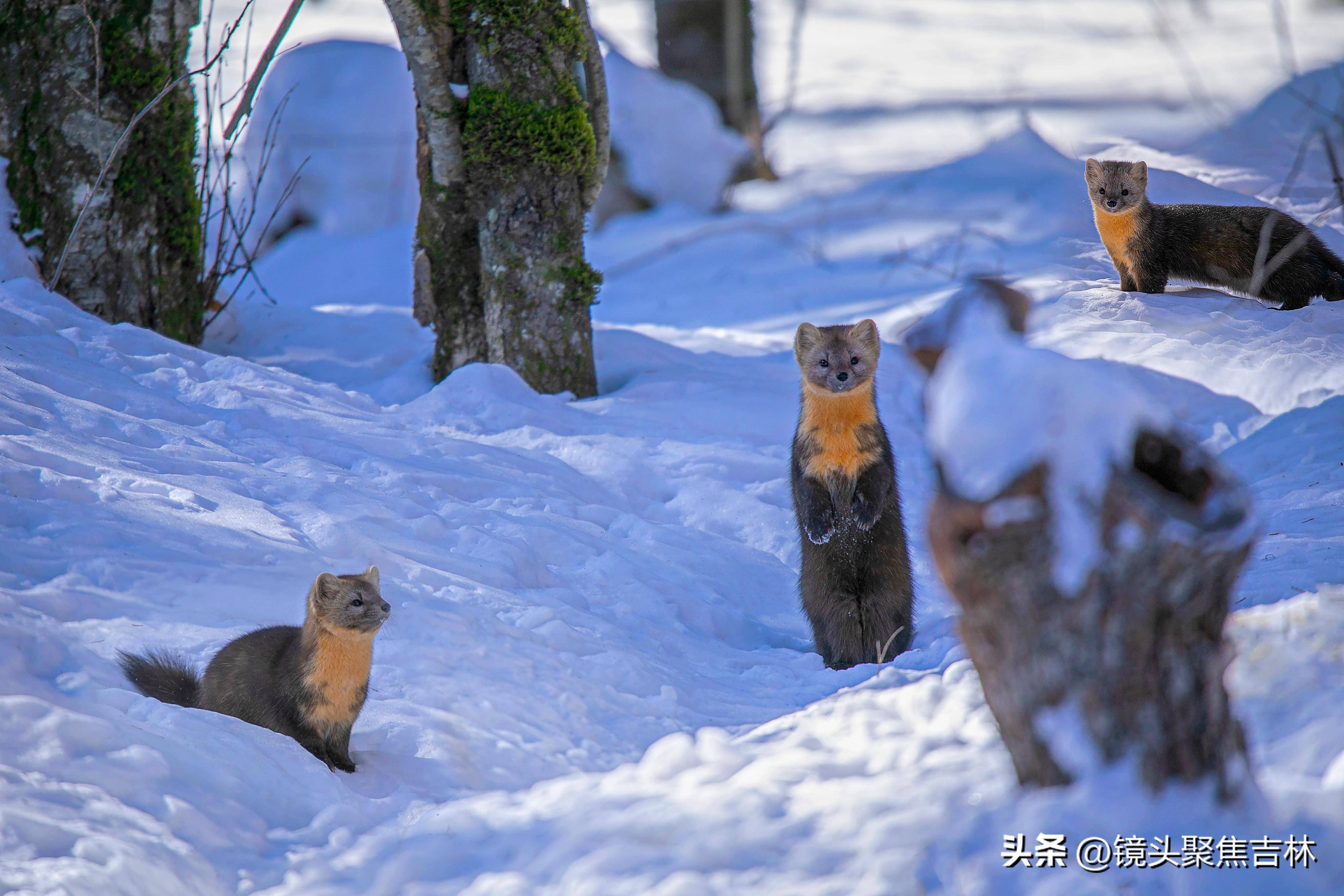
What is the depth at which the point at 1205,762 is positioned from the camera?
2.39m

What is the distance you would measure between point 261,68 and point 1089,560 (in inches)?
207

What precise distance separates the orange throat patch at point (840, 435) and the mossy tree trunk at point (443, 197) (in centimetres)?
293

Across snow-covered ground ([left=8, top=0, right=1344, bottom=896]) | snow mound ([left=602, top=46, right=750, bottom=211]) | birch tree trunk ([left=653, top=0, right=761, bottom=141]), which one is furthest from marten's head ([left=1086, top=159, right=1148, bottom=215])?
birch tree trunk ([left=653, top=0, right=761, bottom=141])

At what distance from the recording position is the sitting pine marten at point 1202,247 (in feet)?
13.7

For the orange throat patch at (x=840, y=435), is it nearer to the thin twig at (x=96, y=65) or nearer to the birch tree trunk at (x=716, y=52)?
the thin twig at (x=96, y=65)

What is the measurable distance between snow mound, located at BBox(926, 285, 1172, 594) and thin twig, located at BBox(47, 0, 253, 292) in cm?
536

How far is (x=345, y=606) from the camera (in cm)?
375

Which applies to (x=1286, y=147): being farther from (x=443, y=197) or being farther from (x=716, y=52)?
(x=716, y=52)

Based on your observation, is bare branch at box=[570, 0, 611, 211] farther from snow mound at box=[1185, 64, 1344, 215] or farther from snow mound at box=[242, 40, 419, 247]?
snow mound at box=[242, 40, 419, 247]

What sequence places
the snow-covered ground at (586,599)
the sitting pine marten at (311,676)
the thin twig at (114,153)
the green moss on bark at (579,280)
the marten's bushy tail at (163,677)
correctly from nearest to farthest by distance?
1. the snow-covered ground at (586,599)
2. the marten's bushy tail at (163,677)
3. the sitting pine marten at (311,676)
4. the thin twig at (114,153)
5. the green moss on bark at (579,280)

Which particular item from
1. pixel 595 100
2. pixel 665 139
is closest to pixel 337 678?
pixel 595 100

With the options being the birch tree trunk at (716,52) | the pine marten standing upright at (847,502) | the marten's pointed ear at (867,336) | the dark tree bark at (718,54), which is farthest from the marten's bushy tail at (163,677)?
the birch tree trunk at (716,52)

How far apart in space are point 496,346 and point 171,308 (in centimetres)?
211

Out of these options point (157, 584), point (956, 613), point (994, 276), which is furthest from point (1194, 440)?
point (994, 276)
